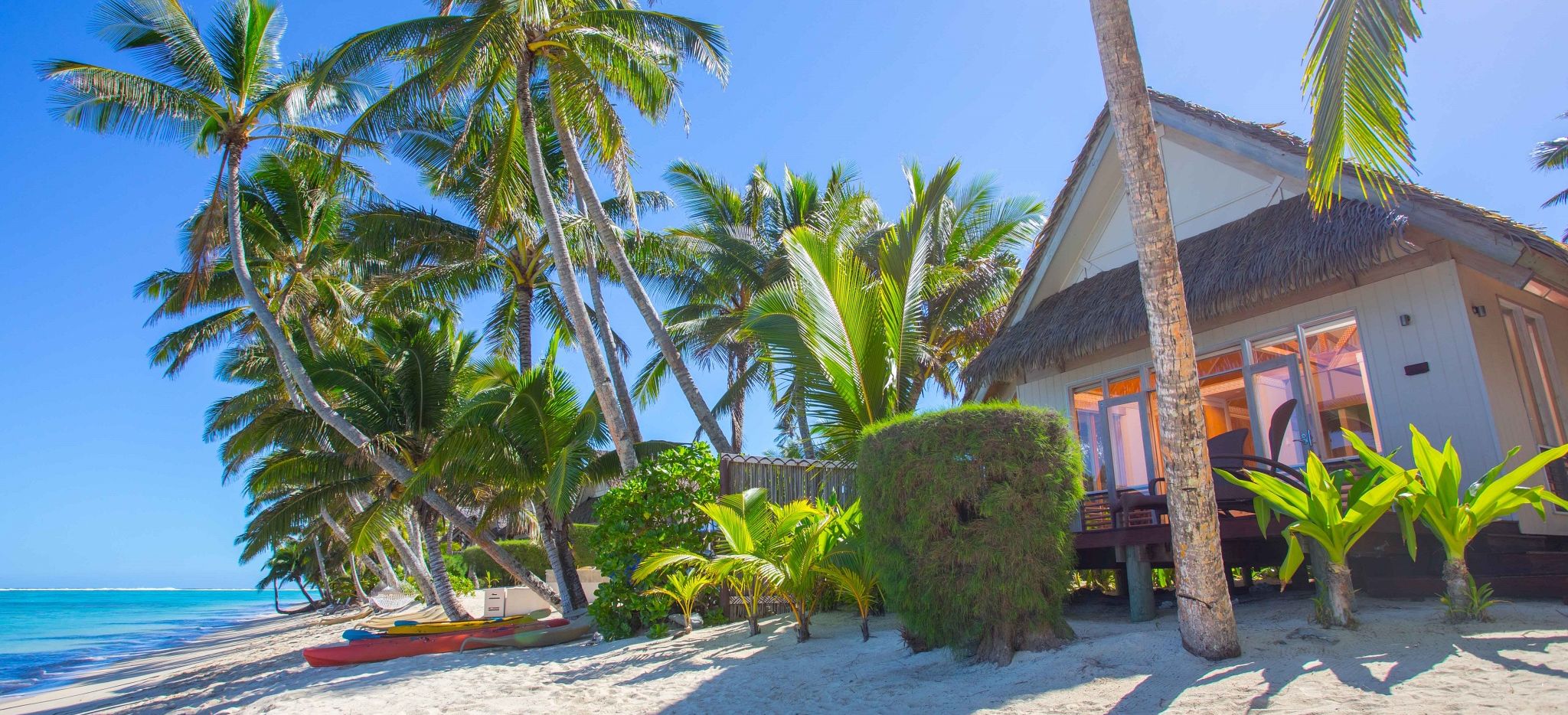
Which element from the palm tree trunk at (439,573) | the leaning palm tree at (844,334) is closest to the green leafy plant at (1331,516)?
the leaning palm tree at (844,334)

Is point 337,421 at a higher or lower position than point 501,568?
higher

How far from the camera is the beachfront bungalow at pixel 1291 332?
6.15 meters

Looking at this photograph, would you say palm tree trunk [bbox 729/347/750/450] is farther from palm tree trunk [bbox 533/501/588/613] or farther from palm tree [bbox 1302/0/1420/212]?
palm tree [bbox 1302/0/1420/212]

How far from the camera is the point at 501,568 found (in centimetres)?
2450

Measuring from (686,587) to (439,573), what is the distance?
8736mm

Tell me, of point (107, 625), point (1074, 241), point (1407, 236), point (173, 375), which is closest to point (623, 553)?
point (1074, 241)

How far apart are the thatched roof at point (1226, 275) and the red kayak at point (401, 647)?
6.06 m

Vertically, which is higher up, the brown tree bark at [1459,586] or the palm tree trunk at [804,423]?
the palm tree trunk at [804,423]

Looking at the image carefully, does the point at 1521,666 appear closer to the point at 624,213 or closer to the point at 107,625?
the point at 624,213

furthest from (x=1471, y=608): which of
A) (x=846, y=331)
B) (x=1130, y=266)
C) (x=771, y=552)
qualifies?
(x=846, y=331)

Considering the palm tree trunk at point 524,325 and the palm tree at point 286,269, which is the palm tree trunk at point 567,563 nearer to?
the palm tree trunk at point 524,325

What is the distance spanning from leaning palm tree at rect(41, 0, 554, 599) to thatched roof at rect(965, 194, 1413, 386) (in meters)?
9.17

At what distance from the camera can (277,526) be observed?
1519cm

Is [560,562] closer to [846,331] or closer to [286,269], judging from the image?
[846,331]
